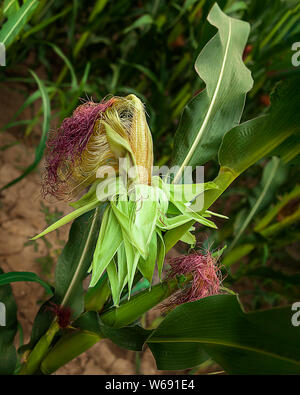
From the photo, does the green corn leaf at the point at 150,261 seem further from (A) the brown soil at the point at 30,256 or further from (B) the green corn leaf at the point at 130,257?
(A) the brown soil at the point at 30,256

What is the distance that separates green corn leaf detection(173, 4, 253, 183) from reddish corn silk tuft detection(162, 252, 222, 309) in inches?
4.0

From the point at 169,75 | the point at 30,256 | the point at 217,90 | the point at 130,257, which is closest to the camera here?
the point at 130,257

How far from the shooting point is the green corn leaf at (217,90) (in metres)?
0.46

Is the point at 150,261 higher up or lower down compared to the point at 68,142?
lower down

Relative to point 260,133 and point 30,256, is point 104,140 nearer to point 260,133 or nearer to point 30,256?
point 260,133

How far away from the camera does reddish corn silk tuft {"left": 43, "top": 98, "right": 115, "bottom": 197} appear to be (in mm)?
375

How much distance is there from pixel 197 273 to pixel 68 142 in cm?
20

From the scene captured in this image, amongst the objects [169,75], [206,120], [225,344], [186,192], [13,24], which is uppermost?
[169,75]

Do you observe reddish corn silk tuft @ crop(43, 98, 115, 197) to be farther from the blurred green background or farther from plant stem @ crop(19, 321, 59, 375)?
the blurred green background

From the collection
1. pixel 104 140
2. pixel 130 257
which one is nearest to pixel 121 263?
pixel 130 257

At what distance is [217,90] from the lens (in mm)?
467

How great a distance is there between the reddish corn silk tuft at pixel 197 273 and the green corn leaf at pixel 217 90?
10 centimetres

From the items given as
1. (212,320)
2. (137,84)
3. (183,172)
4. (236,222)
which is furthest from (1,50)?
(137,84)

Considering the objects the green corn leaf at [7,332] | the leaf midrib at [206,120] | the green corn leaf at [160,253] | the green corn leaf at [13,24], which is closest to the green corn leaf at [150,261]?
the green corn leaf at [160,253]
